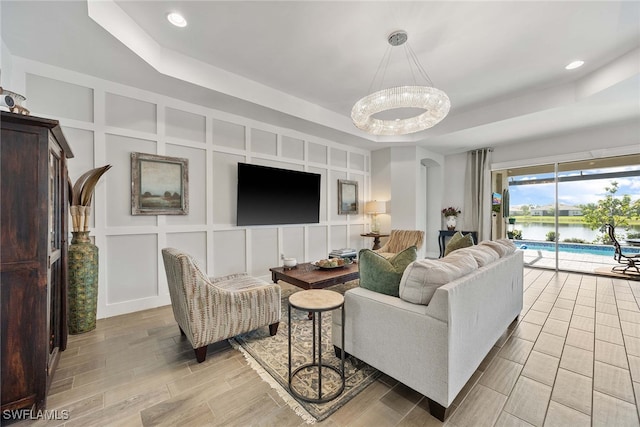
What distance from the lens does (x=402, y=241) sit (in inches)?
190

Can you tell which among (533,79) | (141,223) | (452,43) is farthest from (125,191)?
(533,79)

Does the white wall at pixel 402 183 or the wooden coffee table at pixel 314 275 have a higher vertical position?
the white wall at pixel 402 183

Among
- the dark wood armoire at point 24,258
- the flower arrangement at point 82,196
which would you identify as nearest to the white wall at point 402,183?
the flower arrangement at point 82,196

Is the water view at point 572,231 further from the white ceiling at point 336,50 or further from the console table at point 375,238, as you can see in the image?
the console table at point 375,238

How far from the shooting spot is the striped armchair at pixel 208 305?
77.4 inches

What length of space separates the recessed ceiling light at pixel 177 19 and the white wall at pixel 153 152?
1.17 metres

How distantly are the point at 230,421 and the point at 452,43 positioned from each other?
378cm

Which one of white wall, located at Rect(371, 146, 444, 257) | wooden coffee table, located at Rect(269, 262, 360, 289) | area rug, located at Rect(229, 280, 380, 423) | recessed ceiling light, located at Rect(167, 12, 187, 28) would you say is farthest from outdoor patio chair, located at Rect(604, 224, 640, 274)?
recessed ceiling light, located at Rect(167, 12, 187, 28)

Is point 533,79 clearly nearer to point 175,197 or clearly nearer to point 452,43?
point 452,43

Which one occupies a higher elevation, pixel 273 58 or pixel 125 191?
pixel 273 58

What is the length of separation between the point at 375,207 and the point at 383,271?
4.03 metres

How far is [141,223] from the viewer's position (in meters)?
3.14

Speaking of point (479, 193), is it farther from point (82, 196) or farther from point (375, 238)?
point (82, 196)

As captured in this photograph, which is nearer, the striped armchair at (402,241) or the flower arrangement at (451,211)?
the striped armchair at (402,241)
